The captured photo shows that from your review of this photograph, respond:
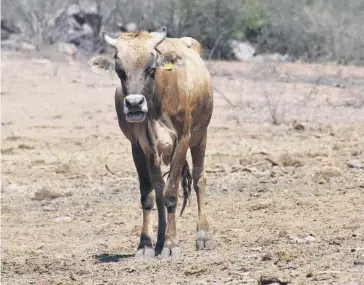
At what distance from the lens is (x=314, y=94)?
25.0 meters

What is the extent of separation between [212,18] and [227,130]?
831 inches

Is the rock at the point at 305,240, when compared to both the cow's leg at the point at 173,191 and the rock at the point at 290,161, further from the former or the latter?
the rock at the point at 290,161

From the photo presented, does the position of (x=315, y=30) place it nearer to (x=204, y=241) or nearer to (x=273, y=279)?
(x=204, y=241)

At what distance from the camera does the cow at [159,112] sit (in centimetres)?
873

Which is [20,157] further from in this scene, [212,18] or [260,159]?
[212,18]

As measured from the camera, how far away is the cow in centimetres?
873

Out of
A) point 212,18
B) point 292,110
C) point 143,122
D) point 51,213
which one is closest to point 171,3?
point 212,18

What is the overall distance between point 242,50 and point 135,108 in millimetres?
32672

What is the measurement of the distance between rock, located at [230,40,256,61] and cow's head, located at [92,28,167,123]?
31.1 m

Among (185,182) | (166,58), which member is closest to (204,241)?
(185,182)

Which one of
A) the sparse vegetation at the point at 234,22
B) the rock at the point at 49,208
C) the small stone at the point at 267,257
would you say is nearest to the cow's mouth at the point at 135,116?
the small stone at the point at 267,257

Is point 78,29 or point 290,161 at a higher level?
point 290,161

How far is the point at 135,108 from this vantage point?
332 inches

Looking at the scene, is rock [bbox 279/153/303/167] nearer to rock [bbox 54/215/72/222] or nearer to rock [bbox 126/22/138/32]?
rock [bbox 54/215/72/222]
